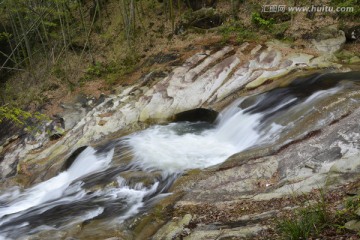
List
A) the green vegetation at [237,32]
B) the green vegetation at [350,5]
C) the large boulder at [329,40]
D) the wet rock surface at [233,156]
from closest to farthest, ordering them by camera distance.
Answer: the wet rock surface at [233,156] → the large boulder at [329,40] → the green vegetation at [350,5] → the green vegetation at [237,32]

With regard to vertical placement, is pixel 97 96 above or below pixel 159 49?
below

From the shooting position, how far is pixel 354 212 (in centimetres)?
430

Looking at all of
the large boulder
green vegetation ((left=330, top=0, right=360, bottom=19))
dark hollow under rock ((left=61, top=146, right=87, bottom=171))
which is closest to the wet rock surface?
dark hollow under rock ((left=61, top=146, right=87, bottom=171))

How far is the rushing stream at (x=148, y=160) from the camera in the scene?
7496mm

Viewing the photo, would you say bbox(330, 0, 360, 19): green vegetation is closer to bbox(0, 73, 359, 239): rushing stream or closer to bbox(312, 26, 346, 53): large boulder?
bbox(312, 26, 346, 53): large boulder

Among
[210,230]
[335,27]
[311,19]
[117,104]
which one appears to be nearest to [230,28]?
[311,19]

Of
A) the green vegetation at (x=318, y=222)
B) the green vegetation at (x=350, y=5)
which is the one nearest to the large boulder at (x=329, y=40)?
the green vegetation at (x=350, y=5)

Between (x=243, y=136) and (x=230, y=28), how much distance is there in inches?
293

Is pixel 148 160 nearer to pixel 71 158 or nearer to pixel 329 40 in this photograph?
pixel 71 158

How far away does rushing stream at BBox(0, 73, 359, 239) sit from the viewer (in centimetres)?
750

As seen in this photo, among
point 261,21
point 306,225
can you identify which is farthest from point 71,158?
point 261,21

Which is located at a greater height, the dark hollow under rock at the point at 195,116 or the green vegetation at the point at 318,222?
the green vegetation at the point at 318,222

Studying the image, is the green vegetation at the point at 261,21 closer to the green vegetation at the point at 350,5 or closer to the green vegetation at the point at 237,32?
the green vegetation at the point at 237,32

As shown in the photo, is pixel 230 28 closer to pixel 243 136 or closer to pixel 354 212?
pixel 243 136
